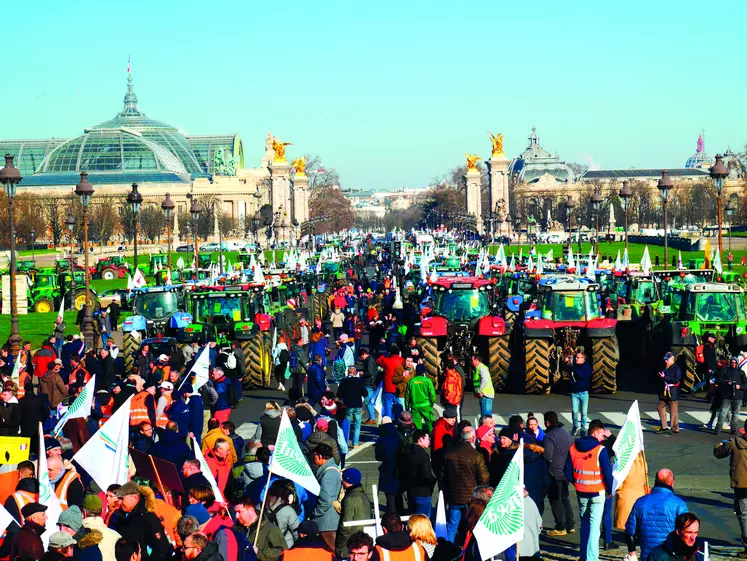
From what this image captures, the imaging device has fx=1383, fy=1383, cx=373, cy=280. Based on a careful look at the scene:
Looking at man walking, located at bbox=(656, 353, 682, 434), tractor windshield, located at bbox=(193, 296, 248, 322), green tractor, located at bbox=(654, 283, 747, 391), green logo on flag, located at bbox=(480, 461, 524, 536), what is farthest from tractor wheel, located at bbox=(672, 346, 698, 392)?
green logo on flag, located at bbox=(480, 461, 524, 536)

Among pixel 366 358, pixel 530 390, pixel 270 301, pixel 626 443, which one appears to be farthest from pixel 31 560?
pixel 270 301

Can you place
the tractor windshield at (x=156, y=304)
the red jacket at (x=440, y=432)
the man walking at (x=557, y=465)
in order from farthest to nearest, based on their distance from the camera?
the tractor windshield at (x=156, y=304) → the red jacket at (x=440, y=432) → the man walking at (x=557, y=465)

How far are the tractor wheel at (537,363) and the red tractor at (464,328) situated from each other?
0.55m

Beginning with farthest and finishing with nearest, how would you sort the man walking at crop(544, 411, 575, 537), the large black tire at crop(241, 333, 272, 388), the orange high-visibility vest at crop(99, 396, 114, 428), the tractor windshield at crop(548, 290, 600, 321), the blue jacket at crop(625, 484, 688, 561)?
the large black tire at crop(241, 333, 272, 388) < the tractor windshield at crop(548, 290, 600, 321) < the orange high-visibility vest at crop(99, 396, 114, 428) < the man walking at crop(544, 411, 575, 537) < the blue jacket at crop(625, 484, 688, 561)

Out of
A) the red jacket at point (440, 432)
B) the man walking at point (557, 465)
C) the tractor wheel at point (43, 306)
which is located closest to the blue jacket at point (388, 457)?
the red jacket at point (440, 432)

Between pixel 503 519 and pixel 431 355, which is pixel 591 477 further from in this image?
pixel 431 355

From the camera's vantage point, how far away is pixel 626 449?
1289cm

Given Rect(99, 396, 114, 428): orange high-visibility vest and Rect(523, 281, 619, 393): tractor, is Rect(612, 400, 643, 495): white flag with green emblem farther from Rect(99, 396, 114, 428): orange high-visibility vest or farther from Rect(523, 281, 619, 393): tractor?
Rect(523, 281, 619, 393): tractor

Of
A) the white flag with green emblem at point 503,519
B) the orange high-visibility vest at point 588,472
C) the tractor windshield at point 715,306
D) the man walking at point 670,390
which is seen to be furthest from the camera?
the tractor windshield at point 715,306

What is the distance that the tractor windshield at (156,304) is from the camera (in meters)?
30.2

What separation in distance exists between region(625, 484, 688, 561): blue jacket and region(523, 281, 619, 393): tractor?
12.8 m

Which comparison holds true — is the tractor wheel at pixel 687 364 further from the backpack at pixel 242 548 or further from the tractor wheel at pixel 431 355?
the backpack at pixel 242 548

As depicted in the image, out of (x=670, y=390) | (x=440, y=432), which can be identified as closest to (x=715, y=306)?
(x=670, y=390)

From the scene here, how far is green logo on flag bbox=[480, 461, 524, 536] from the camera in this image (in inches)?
400
